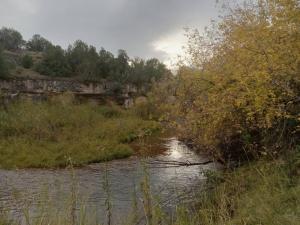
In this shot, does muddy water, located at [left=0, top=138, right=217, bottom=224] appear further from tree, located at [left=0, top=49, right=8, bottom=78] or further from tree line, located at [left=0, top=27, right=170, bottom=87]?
tree line, located at [left=0, top=27, right=170, bottom=87]

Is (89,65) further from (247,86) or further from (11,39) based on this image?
(247,86)

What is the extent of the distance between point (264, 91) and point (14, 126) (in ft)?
60.9

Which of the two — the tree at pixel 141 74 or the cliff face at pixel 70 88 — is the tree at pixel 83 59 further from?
the tree at pixel 141 74

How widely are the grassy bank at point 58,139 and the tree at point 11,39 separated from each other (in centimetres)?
6306

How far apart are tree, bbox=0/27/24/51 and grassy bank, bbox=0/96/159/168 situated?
63.1m

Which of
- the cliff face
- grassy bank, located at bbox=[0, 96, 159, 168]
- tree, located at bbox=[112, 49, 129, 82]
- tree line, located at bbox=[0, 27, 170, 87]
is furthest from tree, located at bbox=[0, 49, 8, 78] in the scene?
tree, located at bbox=[112, 49, 129, 82]

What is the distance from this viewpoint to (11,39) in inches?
3509

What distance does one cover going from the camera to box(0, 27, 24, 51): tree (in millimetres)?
87450

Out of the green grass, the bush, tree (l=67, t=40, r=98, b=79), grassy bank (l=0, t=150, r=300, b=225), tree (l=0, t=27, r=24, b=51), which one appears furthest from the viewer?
tree (l=0, t=27, r=24, b=51)

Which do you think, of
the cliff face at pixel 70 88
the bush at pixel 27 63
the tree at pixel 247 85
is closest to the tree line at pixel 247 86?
the tree at pixel 247 85

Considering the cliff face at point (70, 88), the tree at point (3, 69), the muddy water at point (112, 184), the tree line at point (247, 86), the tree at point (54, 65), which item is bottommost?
the muddy water at point (112, 184)

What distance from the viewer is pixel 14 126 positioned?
22.9 metres

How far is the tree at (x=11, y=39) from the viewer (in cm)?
8745

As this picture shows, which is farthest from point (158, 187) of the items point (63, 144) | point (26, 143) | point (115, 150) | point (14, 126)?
point (14, 126)
